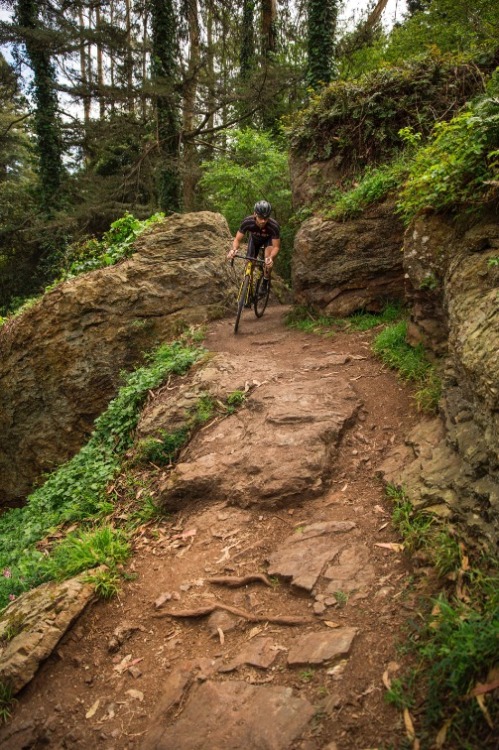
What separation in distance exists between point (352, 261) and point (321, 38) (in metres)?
8.12

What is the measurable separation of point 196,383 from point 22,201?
16263mm

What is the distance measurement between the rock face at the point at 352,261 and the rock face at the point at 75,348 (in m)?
2.11

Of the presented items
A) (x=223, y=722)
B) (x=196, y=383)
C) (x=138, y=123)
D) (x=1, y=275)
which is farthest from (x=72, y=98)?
(x=223, y=722)

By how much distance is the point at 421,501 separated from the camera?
3.63 meters

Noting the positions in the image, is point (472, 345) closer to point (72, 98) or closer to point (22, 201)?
point (72, 98)

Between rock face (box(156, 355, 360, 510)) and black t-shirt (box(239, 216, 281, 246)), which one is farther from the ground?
black t-shirt (box(239, 216, 281, 246))

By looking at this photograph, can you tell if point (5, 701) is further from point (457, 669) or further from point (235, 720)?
point (457, 669)

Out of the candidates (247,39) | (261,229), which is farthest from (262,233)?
(247,39)

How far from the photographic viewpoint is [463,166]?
419 centimetres

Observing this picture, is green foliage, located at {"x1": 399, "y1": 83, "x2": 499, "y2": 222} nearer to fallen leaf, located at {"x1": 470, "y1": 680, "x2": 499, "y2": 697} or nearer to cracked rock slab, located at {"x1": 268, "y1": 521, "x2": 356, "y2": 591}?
cracked rock slab, located at {"x1": 268, "y1": 521, "x2": 356, "y2": 591}

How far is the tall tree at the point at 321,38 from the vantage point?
11.9 metres

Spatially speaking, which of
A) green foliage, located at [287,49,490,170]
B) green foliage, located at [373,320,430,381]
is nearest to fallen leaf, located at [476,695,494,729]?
green foliage, located at [373,320,430,381]

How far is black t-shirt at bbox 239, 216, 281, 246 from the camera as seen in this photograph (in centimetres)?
798

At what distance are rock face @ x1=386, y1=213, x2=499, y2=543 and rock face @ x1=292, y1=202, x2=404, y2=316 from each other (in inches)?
82.0
